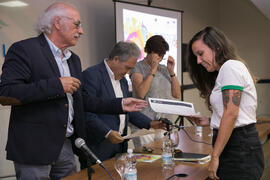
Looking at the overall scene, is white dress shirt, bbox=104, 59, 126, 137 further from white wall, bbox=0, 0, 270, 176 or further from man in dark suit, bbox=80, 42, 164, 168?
white wall, bbox=0, 0, 270, 176

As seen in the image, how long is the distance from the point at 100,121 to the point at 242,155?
96cm

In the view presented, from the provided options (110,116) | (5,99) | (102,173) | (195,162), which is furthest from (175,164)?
(5,99)

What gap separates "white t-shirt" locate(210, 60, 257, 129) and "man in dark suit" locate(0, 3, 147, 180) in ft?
2.36

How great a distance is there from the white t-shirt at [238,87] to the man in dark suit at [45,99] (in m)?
0.72

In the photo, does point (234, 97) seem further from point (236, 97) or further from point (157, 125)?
point (157, 125)

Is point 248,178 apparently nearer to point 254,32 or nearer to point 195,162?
point 195,162

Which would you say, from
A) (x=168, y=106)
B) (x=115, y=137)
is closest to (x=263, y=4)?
(x=168, y=106)

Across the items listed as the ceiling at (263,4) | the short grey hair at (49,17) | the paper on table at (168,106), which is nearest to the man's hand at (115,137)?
the paper on table at (168,106)

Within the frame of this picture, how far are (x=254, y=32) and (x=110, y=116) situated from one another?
627cm

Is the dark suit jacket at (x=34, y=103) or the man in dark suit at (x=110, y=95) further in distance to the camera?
the man in dark suit at (x=110, y=95)

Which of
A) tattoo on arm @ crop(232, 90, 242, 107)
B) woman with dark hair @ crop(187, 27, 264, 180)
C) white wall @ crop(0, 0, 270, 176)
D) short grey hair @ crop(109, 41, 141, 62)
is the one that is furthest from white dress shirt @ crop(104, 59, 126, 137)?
white wall @ crop(0, 0, 270, 176)

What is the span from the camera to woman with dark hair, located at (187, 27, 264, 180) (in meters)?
1.45

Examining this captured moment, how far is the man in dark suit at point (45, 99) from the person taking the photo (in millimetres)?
1546

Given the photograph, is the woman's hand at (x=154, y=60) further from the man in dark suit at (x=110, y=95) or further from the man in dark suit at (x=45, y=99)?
the man in dark suit at (x=45, y=99)
